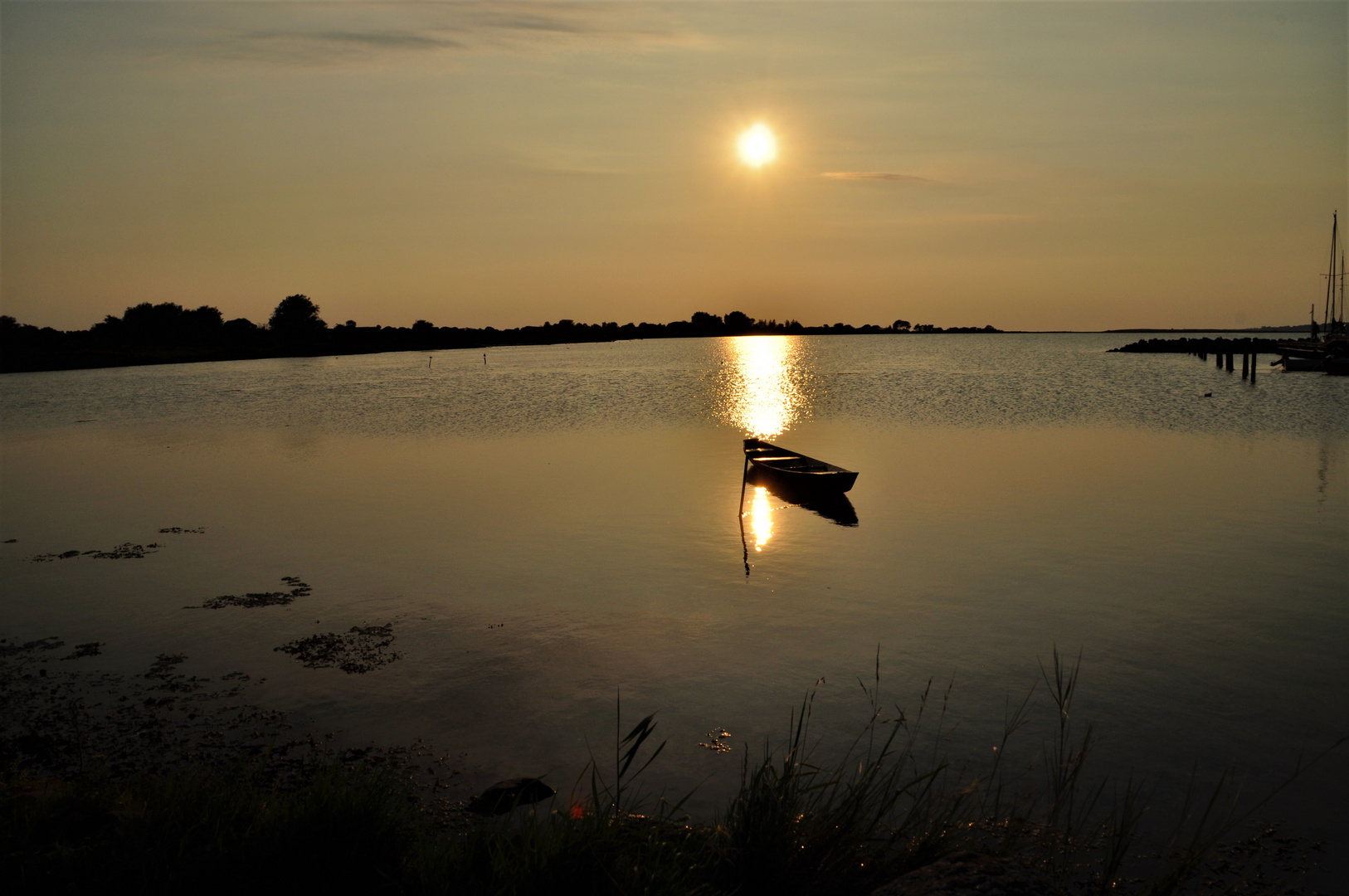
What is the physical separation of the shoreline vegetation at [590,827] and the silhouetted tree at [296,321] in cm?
18909

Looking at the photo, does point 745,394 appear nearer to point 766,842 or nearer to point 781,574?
point 781,574

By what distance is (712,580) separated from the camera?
14.8 metres

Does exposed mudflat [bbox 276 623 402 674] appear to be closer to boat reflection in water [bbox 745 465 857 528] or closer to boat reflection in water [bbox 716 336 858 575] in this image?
boat reflection in water [bbox 716 336 858 575]

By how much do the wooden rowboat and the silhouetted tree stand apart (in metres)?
175

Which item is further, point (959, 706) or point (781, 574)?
point (781, 574)

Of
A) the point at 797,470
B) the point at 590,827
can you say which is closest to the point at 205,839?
the point at 590,827

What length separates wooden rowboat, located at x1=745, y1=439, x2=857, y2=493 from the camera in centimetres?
2156

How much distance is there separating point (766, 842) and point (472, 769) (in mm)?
3627

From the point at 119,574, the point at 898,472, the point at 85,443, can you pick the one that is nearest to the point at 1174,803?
the point at 119,574

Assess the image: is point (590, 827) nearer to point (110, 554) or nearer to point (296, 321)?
point (110, 554)

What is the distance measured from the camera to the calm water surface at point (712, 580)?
31.1 feet

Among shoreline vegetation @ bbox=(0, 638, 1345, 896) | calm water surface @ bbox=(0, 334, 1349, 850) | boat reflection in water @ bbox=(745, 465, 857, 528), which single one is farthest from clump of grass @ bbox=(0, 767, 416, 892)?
boat reflection in water @ bbox=(745, 465, 857, 528)

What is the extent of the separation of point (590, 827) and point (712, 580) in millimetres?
9476

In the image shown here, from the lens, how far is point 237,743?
854 cm
